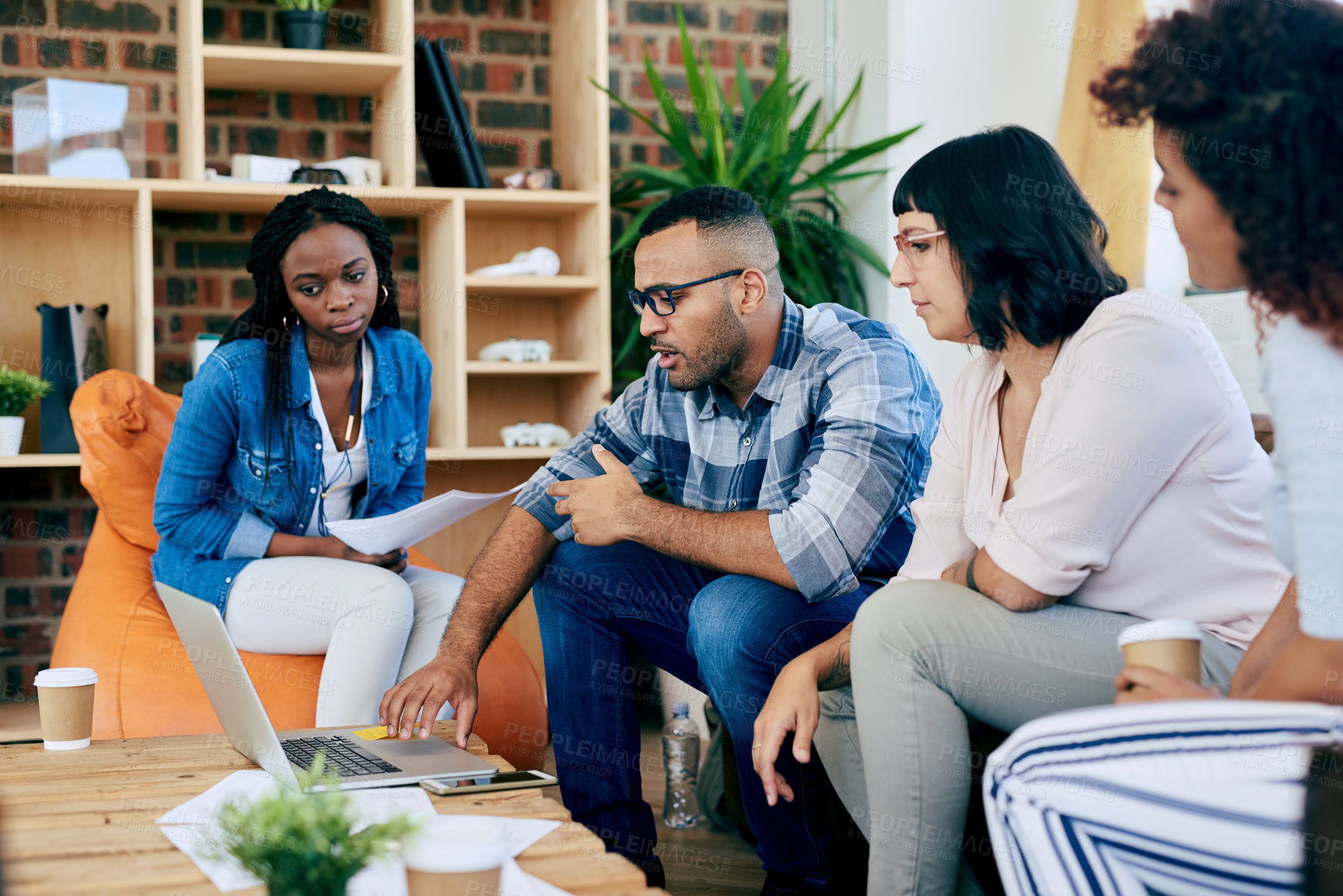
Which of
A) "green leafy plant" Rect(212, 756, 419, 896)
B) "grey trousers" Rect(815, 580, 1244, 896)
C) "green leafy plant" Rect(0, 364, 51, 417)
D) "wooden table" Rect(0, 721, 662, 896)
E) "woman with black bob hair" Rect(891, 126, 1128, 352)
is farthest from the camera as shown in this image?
"green leafy plant" Rect(0, 364, 51, 417)

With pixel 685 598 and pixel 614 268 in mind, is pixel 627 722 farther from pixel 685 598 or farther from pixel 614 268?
pixel 614 268

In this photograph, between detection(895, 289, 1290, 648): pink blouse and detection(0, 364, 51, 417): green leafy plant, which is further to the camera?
detection(0, 364, 51, 417): green leafy plant

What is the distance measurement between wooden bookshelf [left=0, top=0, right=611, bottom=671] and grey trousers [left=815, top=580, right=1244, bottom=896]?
195 centimetres

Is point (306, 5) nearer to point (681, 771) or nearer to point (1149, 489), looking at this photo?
point (681, 771)

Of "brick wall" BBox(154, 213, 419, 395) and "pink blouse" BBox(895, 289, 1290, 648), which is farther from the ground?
"brick wall" BBox(154, 213, 419, 395)

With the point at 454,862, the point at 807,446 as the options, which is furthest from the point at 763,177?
the point at 454,862

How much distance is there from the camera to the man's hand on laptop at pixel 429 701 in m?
1.60

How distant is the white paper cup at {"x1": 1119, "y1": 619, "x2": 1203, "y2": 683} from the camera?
105 cm

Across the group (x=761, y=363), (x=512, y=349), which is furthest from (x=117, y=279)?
(x=761, y=363)

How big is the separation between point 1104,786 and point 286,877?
61 cm

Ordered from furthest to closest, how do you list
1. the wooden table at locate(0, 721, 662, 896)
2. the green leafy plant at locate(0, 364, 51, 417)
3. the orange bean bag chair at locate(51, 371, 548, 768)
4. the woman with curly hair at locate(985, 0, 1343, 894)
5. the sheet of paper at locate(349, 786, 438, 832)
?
1. the green leafy plant at locate(0, 364, 51, 417)
2. the orange bean bag chair at locate(51, 371, 548, 768)
3. the sheet of paper at locate(349, 786, 438, 832)
4. the wooden table at locate(0, 721, 662, 896)
5. the woman with curly hair at locate(985, 0, 1343, 894)

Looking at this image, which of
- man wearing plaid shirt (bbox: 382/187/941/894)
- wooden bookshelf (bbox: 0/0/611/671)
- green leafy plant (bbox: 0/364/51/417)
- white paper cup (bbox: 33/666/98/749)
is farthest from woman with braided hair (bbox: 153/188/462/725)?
green leafy plant (bbox: 0/364/51/417)

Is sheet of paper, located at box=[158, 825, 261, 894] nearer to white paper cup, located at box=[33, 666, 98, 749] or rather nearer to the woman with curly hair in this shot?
white paper cup, located at box=[33, 666, 98, 749]

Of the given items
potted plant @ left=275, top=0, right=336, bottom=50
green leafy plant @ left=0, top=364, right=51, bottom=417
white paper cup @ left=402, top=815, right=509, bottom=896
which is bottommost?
white paper cup @ left=402, top=815, right=509, bottom=896
